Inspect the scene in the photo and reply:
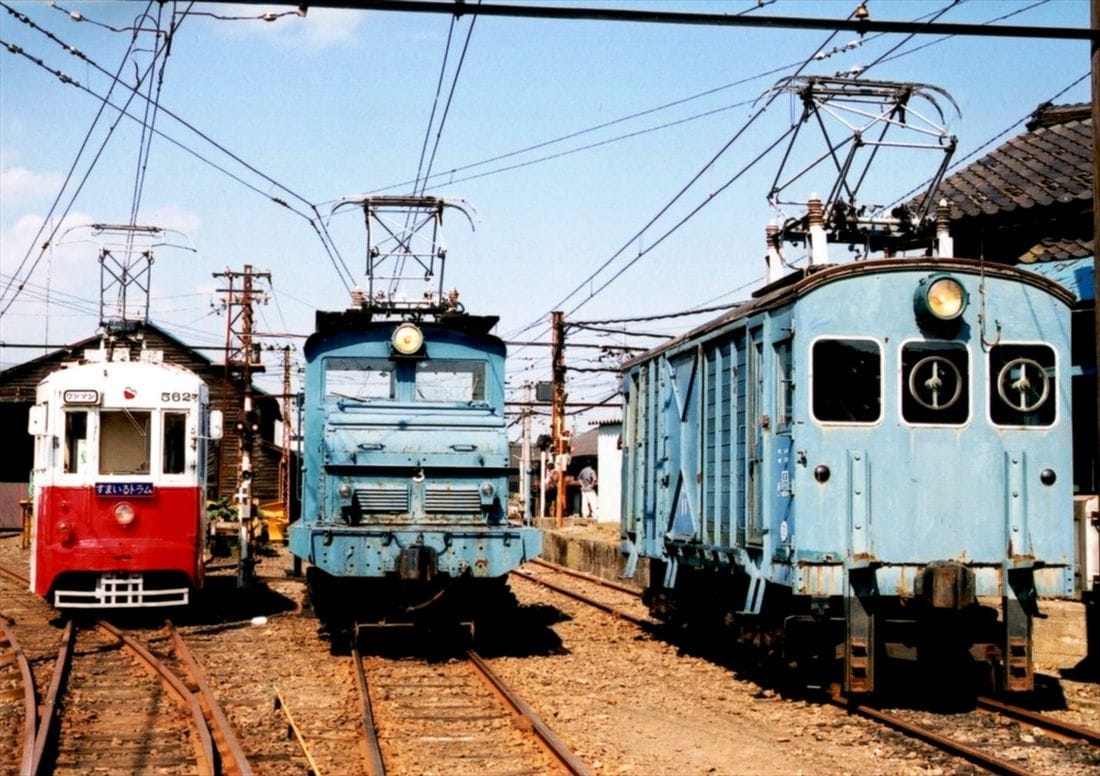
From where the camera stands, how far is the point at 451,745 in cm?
893

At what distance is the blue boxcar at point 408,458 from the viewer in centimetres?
1238

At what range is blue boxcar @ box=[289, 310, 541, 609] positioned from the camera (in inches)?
487

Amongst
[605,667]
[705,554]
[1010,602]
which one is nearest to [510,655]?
[605,667]

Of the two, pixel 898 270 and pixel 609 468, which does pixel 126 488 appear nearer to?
pixel 898 270

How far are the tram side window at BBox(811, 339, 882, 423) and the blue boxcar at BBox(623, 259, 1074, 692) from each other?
0.01 metres

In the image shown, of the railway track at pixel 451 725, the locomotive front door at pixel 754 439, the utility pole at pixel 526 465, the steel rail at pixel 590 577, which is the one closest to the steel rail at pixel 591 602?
the steel rail at pixel 590 577

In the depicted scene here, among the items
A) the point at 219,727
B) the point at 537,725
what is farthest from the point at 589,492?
the point at 219,727

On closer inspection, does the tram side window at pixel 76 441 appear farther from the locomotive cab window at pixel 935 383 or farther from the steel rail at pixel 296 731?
the locomotive cab window at pixel 935 383

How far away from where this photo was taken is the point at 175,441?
50.4ft

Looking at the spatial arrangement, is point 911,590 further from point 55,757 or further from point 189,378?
point 189,378

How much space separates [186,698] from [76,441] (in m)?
5.90

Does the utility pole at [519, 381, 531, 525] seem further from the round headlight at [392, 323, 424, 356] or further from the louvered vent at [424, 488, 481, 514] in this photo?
the round headlight at [392, 323, 424, 356]

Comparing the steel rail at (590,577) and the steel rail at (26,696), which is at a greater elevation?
the steel rail at (26,696)

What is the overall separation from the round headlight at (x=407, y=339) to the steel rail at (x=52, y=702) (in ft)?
15.0
